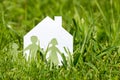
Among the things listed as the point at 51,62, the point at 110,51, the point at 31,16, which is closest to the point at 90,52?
the point at 110,51

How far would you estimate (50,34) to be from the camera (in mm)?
2660

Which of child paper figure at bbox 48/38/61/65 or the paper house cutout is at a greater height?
the paper house cutout

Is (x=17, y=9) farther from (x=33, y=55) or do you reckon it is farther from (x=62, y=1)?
(x=33, y=55)

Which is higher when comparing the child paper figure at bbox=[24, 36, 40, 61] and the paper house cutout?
the paper house cutout

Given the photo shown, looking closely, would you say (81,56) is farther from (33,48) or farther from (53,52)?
(33,48)

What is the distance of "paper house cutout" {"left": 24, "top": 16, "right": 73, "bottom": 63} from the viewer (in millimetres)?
2646

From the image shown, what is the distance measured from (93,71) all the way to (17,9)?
63.5 inches

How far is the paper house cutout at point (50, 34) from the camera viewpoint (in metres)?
2.65

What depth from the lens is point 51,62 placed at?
8.66 feet

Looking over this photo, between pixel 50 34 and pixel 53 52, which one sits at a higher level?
pixel 50 34

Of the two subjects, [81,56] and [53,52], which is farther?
[81,56]

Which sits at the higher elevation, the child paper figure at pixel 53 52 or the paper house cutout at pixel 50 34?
the paper house cutout at pixel 50 34

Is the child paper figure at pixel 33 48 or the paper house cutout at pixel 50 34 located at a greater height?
the paper house cutout at pixel 50 34

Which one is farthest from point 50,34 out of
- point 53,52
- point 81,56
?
point 81,56
